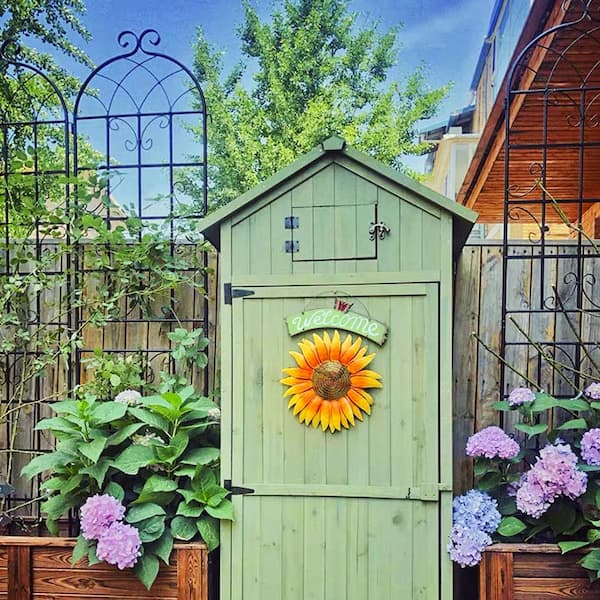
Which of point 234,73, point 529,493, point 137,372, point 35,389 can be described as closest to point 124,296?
point 137,372

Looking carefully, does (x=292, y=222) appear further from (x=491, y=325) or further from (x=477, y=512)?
(x=477, y=512)

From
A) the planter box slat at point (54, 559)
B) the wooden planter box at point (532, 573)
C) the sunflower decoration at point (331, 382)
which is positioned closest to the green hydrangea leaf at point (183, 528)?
the planter box slat at point (54, 559)

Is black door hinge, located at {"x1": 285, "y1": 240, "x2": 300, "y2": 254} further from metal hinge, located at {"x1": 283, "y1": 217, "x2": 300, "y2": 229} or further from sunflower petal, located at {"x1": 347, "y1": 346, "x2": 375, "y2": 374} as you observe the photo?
sunflower petal, located at {"x1": 347, "y1": 346, "x2": 375, "y2": 374}

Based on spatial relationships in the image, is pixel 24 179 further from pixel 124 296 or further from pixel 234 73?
pixel 234 73

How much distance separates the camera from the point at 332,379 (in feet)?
7.39

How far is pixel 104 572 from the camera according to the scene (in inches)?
92.1

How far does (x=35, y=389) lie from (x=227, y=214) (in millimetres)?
1454

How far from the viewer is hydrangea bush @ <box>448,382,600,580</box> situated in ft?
7.13

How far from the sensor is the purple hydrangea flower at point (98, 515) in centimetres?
221

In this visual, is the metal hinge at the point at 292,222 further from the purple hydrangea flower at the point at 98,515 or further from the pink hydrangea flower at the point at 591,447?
the pink hydrangea flower at the point at 591,447

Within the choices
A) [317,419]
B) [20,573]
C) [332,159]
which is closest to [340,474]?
Answer: [317,419]

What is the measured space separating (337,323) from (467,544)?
907mm

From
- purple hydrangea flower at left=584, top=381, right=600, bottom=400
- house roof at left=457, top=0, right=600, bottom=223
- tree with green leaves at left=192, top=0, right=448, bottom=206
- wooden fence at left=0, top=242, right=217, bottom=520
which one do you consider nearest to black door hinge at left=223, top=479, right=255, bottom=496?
wooden fence at left=0, top=242, right=217, bottom=520

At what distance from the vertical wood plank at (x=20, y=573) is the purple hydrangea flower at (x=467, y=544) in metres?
1.62
